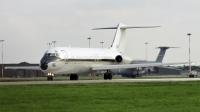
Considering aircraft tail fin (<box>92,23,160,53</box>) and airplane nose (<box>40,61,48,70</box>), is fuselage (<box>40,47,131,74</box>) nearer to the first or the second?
airplane nose (<box>40,61,48,70</box>)

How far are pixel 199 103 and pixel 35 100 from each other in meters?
8.43

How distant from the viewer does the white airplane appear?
59.5 meters

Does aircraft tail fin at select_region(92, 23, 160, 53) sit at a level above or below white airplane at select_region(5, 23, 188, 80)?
above

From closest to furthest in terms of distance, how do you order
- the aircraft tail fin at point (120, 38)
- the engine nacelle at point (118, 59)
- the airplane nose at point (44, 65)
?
1. the airplane nose at point (44, 65)
2. the engine nacelle at point (118, 59)
3. the aircraft tail fin at point (120, 38)

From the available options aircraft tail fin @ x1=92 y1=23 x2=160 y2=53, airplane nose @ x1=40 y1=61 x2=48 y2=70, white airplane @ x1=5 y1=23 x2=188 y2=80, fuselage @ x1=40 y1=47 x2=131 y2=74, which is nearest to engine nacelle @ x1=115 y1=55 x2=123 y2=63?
white airplane @ x1=5 y1=23 x2=188 y2=80

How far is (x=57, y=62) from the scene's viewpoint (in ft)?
195

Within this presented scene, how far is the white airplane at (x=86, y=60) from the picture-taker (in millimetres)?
59459

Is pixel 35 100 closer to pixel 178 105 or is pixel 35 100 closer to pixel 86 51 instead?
pixel 178 105

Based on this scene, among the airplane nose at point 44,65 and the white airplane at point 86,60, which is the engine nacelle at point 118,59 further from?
the airplane nose at point 44,65

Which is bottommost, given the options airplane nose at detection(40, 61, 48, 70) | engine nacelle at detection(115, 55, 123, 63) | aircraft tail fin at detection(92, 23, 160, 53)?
airplane nose at detection(40, 61, 48, 70)

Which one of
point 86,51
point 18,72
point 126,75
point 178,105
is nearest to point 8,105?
point 178,105

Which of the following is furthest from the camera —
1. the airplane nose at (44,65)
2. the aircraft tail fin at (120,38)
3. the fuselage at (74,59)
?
the aircraft tail fin at (120,38)

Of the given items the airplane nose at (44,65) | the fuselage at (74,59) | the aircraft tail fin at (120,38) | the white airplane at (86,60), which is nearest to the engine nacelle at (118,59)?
the white airplane at (86,60)

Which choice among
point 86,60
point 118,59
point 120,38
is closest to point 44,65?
point 86,60
